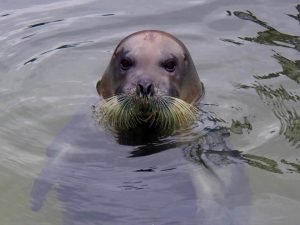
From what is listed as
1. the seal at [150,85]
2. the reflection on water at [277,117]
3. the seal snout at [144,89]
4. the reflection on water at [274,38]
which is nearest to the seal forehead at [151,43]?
the seal at [150,85]

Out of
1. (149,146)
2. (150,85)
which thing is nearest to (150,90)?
(150,85)

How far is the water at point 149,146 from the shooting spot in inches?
218

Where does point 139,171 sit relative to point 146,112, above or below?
below

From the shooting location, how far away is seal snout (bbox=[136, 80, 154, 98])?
224 inches

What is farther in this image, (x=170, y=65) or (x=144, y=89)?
(x=170, y=65)

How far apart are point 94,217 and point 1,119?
1.83 meters

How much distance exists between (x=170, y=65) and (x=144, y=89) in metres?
0.73

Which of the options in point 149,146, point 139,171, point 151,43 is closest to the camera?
point 139,171

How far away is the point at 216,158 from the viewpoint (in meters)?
6.08

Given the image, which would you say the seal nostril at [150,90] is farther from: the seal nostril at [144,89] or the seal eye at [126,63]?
the seal eye at [126,63]

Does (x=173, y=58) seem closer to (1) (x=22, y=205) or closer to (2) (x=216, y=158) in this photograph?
(2) (x=216, y=158)

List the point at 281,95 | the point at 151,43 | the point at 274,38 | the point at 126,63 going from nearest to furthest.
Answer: the point at 126,63, the point at 151,43, the point at 281,95, the point at 274,38

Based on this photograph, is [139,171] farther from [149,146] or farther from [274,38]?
[274,38]

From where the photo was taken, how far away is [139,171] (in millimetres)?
5840
